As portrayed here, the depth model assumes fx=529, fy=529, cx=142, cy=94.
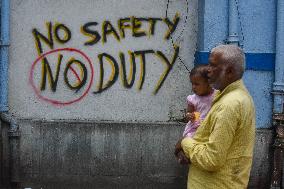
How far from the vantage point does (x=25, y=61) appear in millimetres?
6785

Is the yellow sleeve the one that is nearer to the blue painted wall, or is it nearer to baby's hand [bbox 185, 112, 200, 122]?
baby's hand [bbox 185, 112, 200, 122]

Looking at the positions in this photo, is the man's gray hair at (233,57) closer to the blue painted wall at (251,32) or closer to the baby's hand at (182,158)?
A: the baby's hand at (182,158)

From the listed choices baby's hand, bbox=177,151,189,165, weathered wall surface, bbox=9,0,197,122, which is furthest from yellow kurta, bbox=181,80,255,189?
weathered wall surface, bbox=9,0,197,122

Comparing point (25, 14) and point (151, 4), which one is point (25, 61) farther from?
point (151, 4)

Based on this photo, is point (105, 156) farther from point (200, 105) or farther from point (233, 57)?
point (233, 57)

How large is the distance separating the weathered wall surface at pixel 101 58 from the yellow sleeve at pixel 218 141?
363cm

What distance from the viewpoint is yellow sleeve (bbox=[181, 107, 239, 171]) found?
10.1 feet

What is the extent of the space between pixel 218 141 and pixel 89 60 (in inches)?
154

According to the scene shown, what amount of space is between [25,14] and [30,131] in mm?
1488

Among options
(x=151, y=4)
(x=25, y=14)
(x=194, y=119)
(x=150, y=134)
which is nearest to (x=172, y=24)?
(x=151, y=4)

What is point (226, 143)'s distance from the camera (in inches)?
122

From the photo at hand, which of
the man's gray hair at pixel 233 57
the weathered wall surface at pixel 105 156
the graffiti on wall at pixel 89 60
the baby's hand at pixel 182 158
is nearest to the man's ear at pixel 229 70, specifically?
the man's gray hair at pixel 233 57

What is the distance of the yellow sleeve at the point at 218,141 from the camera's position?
309 centimetres

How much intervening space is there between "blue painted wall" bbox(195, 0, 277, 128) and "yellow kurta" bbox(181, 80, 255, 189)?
3.32 metres
